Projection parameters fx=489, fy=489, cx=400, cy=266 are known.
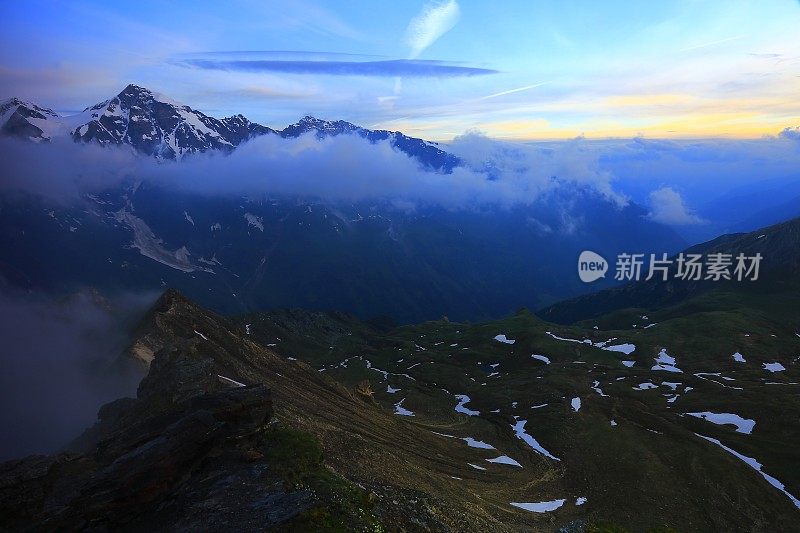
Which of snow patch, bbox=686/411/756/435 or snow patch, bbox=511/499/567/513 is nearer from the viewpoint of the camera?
snow patch, bbox=511/499/567/513

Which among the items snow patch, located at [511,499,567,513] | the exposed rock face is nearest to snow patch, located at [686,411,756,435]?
snow patch, located at [511,499,567,513]

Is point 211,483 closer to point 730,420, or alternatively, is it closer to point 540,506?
point 540,506

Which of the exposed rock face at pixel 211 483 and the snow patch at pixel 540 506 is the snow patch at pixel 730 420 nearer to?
the snow patch at pixel 540 506

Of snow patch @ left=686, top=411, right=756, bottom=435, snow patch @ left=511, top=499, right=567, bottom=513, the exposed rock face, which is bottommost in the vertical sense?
snow patch @ left=686, top=411, right=756, bottom=435

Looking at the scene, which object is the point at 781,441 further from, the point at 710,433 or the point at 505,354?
the point at 505,354

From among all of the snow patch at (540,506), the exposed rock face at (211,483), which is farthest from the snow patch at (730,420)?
the exposed rock face at (211,483)

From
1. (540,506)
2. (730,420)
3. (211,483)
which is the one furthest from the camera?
(730,420)

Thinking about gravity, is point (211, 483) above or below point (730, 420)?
above

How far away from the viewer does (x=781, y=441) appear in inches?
3423

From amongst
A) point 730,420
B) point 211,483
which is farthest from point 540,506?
point 730,420

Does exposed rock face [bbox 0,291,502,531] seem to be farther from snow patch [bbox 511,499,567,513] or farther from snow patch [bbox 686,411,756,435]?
snow patch [bbox 686,411,756,435]

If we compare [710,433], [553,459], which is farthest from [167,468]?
[710,433]

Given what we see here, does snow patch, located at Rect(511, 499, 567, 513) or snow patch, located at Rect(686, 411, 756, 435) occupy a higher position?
snow patch, located at Rect(511, 499, 567, 513)

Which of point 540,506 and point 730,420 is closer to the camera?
point 540,506
